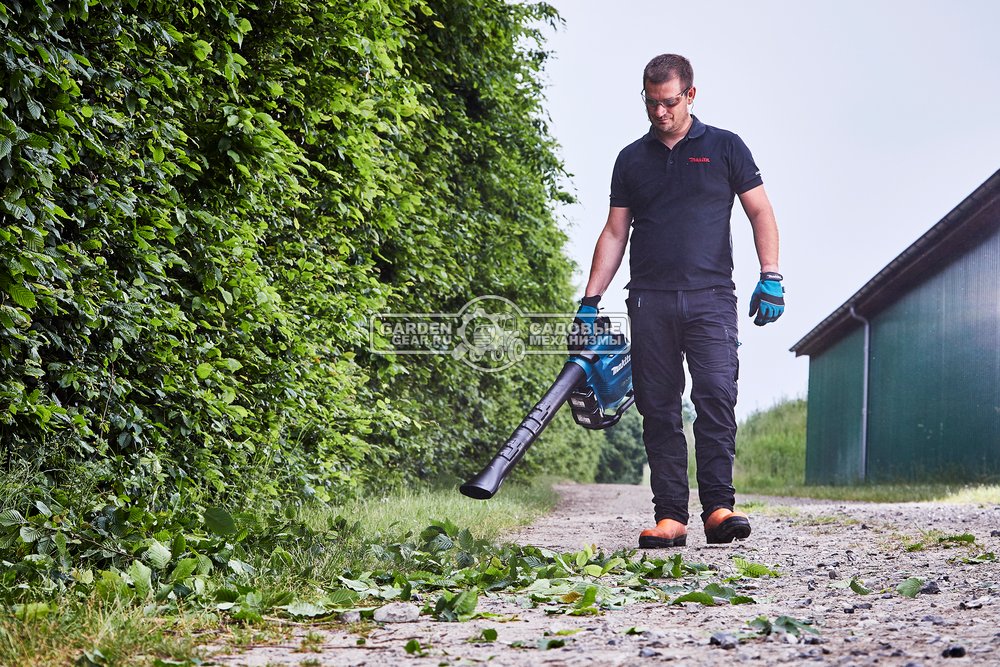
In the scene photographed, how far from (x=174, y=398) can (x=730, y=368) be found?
3.25 m

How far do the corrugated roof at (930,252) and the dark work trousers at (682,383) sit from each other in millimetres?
10366

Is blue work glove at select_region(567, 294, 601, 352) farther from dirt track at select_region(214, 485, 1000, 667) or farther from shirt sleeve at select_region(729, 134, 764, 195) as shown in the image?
dirt track at select_region(214, 485, 1000, 667)

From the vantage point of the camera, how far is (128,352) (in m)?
4.43

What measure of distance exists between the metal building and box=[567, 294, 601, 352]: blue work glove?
1060 cm

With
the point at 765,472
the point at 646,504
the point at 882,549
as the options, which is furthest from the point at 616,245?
the point at 765,472

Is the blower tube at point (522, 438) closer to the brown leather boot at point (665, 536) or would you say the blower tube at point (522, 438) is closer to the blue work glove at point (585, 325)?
the blue work glove at point (585, 325)

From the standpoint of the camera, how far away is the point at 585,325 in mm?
5746

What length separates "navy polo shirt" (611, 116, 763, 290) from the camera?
532cm

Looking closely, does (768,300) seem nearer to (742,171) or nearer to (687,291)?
(687,291)

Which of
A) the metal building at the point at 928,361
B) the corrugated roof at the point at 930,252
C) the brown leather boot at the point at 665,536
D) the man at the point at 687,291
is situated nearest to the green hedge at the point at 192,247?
the man at the point at 687,291

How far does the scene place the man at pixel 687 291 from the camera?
5328 millimetres

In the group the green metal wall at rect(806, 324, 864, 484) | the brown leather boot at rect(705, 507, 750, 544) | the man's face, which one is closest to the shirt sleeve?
the man's face

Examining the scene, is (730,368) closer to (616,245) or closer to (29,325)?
(616,245)

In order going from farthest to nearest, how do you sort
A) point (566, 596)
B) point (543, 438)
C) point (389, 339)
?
1. point (543, 438)
2. point (389, 339)
3. point (566, 596)
